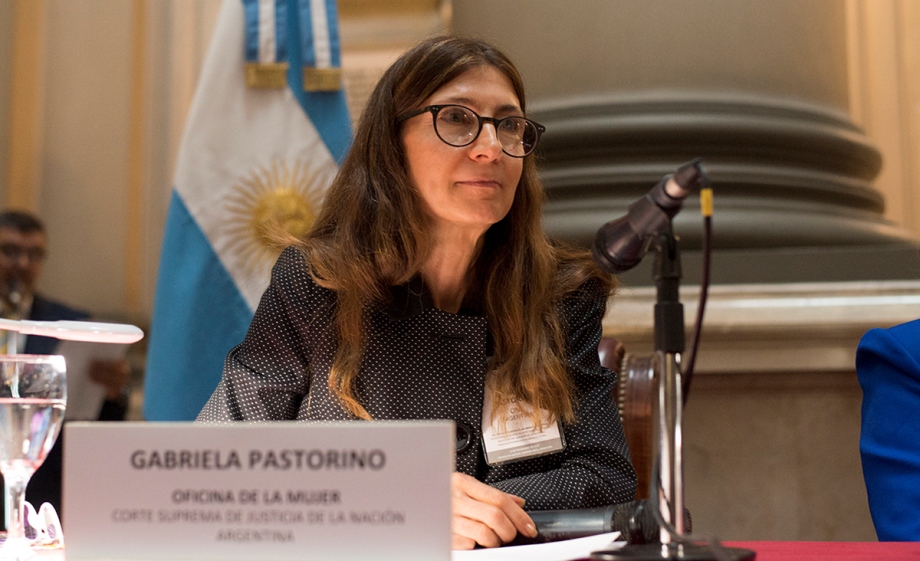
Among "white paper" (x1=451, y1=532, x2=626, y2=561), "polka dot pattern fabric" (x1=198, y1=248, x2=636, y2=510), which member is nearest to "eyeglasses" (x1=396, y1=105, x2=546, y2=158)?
"polka dot pattern fabric" (x1=198, y1=248, x2=636, y2=510)

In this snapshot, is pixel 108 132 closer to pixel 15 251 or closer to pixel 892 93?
pixel 15 251

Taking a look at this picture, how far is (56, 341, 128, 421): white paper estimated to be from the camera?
2.92m

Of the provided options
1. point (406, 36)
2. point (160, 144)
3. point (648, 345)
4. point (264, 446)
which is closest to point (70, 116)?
point (160, 144)

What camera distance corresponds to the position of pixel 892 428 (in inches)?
54.3

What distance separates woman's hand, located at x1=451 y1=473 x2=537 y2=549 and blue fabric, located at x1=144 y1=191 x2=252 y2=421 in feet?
5.38

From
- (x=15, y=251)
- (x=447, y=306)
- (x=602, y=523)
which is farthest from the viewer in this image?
(x=15, y=251)

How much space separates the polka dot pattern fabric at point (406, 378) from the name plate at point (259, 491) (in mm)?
707

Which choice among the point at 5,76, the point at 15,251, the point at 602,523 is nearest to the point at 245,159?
the point at 15,251

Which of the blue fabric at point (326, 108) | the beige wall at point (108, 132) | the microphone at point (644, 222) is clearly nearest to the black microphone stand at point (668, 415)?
the microphone at point (644, 222)

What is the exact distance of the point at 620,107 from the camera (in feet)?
8.15

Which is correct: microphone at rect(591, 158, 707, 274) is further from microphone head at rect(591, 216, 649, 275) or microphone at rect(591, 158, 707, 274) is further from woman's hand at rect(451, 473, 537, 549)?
woman's hand at rect(451, 473, 537, 549)

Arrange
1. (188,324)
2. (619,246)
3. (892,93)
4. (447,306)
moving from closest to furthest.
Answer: (619,246)
(447,306)
(188,324)
(892,93)

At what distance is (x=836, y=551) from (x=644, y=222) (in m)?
0.41

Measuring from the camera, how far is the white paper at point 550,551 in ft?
2.86
